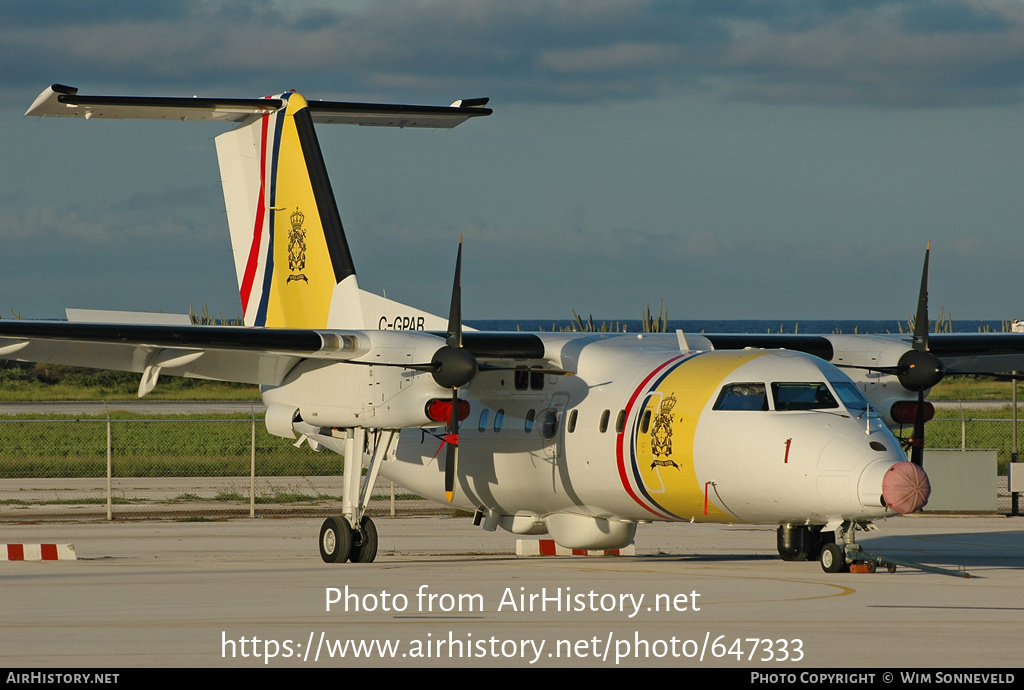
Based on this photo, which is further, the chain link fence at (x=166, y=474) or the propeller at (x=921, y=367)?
the chain link fence at (x=166, y=474)

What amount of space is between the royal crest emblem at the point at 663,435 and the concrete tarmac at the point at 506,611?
1.25 metres

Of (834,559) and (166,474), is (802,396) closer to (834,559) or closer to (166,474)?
(834,559)

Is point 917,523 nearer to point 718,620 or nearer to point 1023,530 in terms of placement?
point 1023,530

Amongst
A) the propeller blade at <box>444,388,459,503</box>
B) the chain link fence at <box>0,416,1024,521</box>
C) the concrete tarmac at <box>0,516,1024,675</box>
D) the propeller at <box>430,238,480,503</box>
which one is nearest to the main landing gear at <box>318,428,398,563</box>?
the concrete tarmac at <box>0,516,1024,675</box>

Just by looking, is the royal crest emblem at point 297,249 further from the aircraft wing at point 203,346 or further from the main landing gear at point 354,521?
the main landing gear at point 354,521

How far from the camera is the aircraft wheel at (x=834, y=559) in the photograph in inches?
536

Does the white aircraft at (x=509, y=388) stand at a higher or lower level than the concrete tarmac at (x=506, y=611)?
higher

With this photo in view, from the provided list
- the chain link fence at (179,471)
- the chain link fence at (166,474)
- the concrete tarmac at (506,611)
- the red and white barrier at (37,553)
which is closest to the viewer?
the concrete tarmac at (506,611)

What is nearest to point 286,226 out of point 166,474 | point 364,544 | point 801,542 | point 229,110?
point 229,110

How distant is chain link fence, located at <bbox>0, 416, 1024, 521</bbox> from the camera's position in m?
25.6

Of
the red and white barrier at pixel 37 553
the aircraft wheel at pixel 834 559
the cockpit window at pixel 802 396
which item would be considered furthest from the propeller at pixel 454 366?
the red and white barrier at pixel 37 553

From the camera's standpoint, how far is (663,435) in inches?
560

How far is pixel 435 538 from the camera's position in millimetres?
20984

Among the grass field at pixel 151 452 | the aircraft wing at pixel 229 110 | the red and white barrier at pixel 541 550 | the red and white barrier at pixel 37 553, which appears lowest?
the red and white barrier at pixel 541 550
